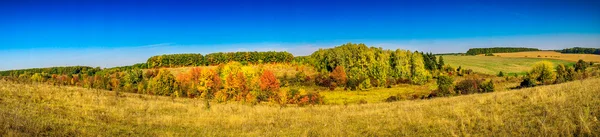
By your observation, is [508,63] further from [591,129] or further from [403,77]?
[591,129]

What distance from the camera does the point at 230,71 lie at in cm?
8038

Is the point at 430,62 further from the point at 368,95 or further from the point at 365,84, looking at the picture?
the point at 368,95

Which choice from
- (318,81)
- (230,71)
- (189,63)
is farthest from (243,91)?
(189,63)

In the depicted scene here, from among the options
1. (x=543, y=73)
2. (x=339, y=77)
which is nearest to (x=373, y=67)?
(x=339, y=77)

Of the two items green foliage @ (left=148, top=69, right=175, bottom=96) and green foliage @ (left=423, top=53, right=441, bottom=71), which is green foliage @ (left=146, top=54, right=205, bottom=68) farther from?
green foliage @ (left=423, top=53, right=441, bottom=71)

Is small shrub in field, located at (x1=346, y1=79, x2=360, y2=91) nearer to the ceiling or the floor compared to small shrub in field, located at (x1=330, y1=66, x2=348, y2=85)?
nearer to the floor

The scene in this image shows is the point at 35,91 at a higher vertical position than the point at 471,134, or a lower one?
higher

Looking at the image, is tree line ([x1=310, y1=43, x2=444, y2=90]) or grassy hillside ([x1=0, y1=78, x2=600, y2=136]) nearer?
grassy hillside ([x1=0, y1=78, x2=600, y2=136])

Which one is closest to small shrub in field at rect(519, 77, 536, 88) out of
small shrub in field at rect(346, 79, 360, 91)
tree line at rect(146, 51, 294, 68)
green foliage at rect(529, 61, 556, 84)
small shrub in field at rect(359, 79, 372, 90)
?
green foliage at rect(529, 61, 556, 84)

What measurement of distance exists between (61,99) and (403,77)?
341 ft

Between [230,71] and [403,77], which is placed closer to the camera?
[230,71]

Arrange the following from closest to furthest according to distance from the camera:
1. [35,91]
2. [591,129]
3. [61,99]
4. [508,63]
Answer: [591,129] < [61,99] < [35,91] < [508,63]

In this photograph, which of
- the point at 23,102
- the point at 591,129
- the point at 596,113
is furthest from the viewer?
the point at 23,102

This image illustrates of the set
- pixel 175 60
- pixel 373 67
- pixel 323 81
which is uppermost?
pixel 175 60
